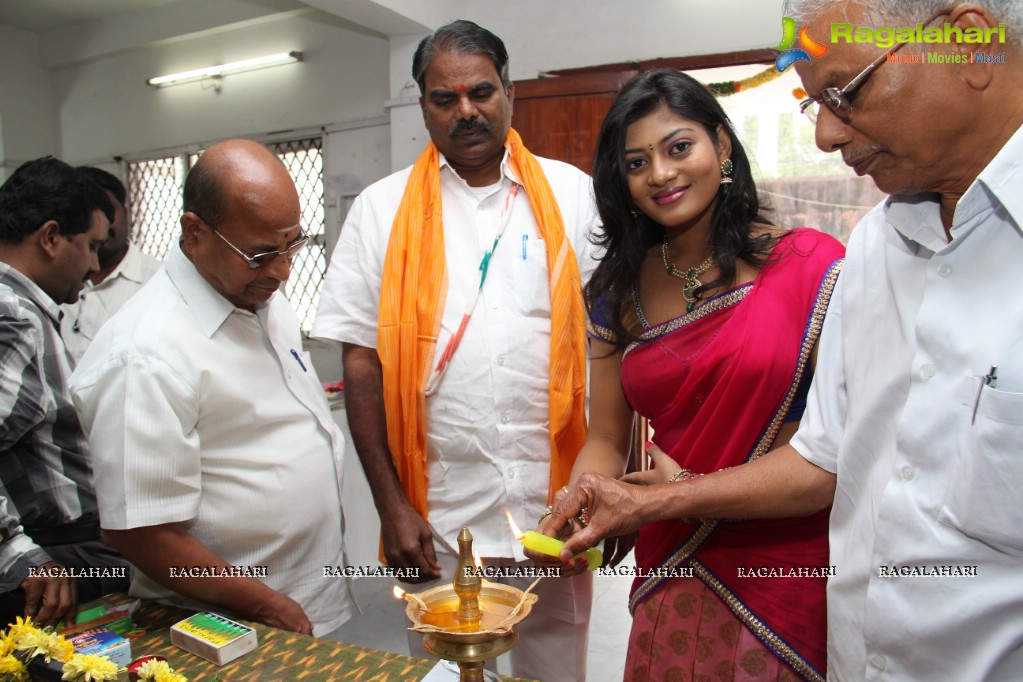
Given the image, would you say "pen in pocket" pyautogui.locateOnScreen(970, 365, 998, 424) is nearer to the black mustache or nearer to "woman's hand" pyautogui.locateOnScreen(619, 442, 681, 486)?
"woman's hand" pyautogui.locateOnScreen(619, 442, 681, 486)

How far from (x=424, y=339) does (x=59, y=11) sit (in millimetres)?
7262

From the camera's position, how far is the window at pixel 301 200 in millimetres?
6516

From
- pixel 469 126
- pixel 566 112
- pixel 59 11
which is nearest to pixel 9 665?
pixel 469 126

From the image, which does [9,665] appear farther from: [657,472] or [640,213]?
[640,213]

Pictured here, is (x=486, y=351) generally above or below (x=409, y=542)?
above

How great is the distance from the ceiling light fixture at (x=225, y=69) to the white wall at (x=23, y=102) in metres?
1.53

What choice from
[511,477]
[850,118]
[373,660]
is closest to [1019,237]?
[850,118]

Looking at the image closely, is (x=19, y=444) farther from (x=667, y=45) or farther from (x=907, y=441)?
(x=667, y=45)

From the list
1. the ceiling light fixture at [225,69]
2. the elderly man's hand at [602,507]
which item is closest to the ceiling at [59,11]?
the ceiling light fixture at [225,69]

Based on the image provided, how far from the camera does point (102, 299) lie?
169 inches

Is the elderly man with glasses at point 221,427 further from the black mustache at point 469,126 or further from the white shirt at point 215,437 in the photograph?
the black mustache at point 469,126

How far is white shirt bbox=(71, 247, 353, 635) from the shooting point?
1630 mm

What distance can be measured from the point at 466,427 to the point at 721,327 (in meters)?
0.84

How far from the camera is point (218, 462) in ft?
5.81
